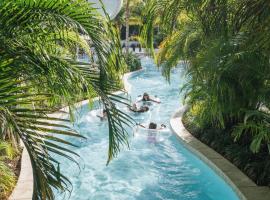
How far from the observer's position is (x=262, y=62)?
552 cm

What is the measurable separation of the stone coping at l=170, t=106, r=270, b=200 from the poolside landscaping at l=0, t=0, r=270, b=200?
19 mm

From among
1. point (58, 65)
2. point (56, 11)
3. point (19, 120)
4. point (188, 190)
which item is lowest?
point (188, 190)

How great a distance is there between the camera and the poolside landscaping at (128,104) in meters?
2.53

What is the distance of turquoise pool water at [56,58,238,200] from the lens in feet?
22.2

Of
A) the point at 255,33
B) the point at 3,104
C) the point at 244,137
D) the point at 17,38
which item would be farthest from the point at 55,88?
the point at 244,137

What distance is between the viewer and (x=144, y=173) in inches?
315

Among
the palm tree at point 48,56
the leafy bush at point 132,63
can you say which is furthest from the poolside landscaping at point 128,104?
the leafy bush at point 132,63

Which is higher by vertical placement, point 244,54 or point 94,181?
point 244,54

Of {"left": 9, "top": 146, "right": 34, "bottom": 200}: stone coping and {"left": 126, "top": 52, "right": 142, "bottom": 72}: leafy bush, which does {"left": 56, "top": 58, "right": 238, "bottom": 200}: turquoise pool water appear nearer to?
{"left": 9, "top": 146, "right": 34, "bottom": 200}: stone coping

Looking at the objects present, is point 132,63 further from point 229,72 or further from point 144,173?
point 229,72

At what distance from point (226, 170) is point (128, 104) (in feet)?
14.1

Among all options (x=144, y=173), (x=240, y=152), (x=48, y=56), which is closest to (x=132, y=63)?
(x=144, y=173)

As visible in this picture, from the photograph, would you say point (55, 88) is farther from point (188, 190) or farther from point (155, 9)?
point (188, 190)

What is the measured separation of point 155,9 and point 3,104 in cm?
341
